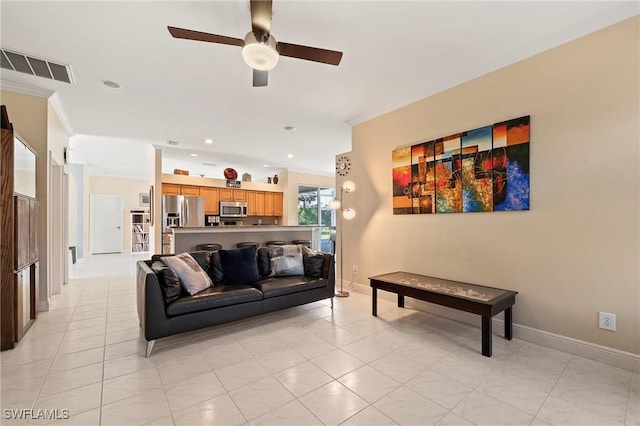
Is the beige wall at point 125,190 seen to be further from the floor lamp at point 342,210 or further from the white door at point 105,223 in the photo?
the floor lamp at point 342,210

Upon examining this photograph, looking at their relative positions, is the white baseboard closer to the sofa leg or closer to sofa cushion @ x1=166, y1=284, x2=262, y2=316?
sofa cushion @ x1=166, y1=284, x2=262, y2=316

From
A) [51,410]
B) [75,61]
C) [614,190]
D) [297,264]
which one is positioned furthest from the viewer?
[297,264]

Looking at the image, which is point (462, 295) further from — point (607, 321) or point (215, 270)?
point (215, 270)

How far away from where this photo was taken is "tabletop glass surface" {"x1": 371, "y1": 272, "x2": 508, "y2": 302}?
263 cm

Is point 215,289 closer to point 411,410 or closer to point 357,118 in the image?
point 411,410

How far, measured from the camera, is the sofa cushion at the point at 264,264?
3.63m

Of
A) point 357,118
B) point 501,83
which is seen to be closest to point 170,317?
point 357,118

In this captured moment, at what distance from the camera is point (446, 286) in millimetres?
2961

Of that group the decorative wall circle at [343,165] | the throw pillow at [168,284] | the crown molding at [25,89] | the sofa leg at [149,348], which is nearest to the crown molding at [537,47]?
the decorative wall circle at [343,165]

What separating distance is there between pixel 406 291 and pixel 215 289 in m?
2.09

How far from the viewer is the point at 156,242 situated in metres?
6.25

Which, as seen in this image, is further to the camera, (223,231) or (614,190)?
(223,231)

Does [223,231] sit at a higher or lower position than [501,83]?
lower

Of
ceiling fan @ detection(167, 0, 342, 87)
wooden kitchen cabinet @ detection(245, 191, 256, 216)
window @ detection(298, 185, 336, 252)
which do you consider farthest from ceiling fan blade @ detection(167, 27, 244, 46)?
window @ detection(298, 185, 336, 252)
